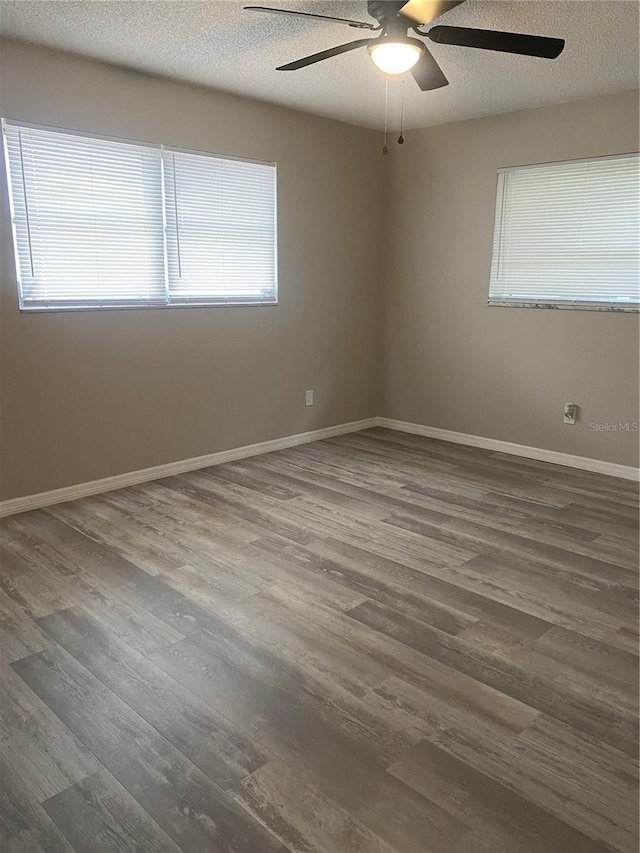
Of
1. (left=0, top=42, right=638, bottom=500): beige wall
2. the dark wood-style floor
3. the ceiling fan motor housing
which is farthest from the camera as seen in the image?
(left=0, top=42, right=638, bottom=500): beige wall

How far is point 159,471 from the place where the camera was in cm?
413

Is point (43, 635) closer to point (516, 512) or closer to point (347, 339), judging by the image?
point (516, 512)

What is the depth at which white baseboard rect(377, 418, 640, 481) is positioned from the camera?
429 centimetres

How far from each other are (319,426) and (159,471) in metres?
1.54

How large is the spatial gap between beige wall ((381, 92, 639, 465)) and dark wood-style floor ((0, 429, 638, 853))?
1.03 metres

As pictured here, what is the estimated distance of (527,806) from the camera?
5.23 ft

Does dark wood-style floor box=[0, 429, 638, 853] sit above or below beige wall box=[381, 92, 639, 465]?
below

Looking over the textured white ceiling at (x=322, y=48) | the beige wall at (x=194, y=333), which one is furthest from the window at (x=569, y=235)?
the beige wall at (x=194, y=333)

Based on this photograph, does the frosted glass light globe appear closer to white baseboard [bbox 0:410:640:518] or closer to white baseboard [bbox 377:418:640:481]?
white baseboard [bbox 0:410:640:518]

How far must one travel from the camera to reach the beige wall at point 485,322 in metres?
4.18

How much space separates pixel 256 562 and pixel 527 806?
63.2 inches

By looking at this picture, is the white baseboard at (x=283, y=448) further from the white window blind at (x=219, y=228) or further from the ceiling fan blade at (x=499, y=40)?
the ceiling fan blade at (x=499, y=40)

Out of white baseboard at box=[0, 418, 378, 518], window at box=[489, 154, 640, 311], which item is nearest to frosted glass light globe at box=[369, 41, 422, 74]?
window at box=[489, 154, 640, 311]

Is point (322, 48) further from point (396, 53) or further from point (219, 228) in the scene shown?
point (219, 228)
